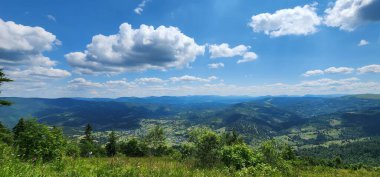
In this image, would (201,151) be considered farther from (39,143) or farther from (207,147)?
(39,143)

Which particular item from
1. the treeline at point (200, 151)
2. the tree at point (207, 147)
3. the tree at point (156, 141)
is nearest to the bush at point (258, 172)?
the treeline at point (200, 151)

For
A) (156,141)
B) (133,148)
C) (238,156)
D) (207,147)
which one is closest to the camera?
(238,156)

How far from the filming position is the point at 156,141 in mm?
65750

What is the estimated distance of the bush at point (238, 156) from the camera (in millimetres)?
21453

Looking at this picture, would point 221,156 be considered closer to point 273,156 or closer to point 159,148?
point 273,156

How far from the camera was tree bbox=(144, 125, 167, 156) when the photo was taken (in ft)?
212

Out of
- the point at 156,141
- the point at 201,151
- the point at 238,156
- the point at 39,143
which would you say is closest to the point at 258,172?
the point at 238,156

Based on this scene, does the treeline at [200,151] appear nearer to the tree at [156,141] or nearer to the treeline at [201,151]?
the treeline at [201,151]

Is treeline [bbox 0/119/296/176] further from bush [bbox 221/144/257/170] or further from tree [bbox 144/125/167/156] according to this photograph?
tree [bbox 144/125/167/156]

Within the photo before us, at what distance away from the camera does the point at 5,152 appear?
1173 centimetres

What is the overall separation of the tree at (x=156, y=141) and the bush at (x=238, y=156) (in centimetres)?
4268

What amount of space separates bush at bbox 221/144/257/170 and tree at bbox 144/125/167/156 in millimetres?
42681

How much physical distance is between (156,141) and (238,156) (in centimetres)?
4565

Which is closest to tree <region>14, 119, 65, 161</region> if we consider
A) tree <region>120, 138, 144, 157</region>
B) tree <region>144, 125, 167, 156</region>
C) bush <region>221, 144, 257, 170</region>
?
bush <region>221, 144, 257, 170</region>
